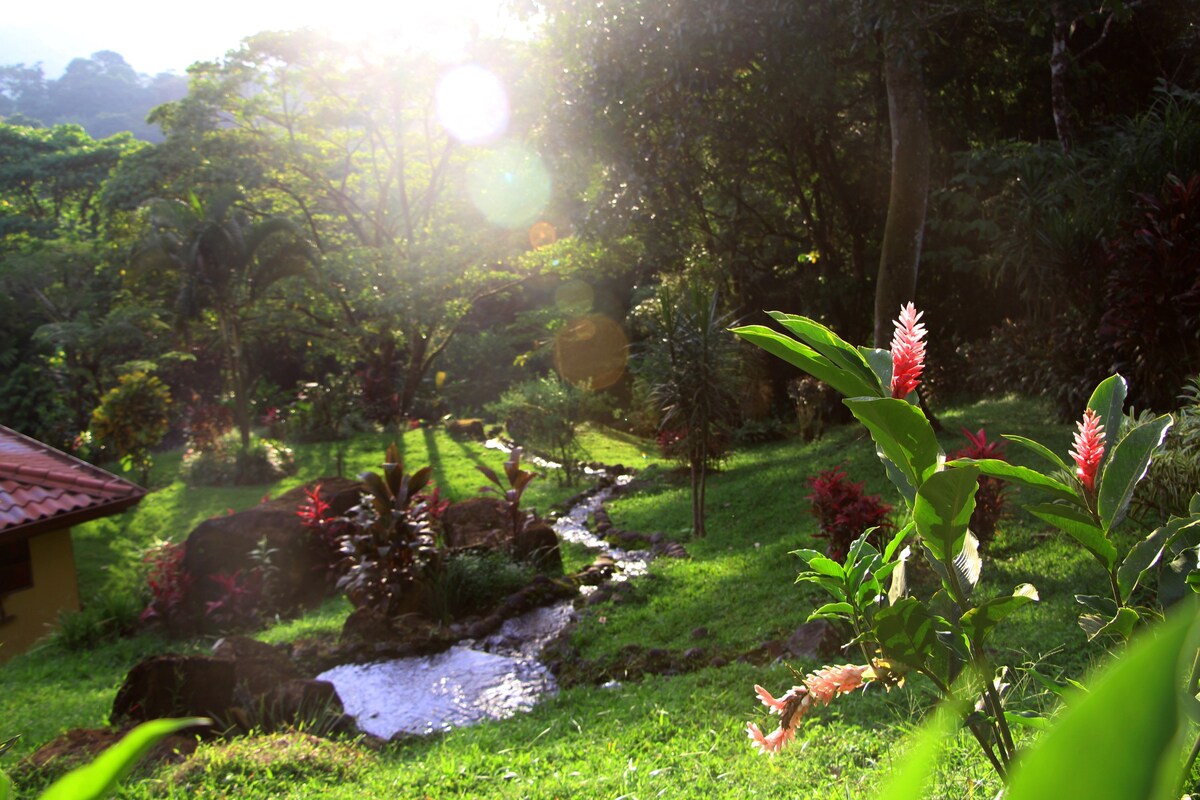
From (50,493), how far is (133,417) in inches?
300

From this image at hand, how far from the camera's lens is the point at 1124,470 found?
1244mm

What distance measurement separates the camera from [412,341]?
22.0 m

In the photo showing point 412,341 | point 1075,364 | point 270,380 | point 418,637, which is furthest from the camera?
point 270,380

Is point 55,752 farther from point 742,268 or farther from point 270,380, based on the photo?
point 270,380

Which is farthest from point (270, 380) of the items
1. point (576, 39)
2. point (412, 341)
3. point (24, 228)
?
→ point (576, 39)

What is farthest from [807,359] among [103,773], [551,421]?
[551,421]

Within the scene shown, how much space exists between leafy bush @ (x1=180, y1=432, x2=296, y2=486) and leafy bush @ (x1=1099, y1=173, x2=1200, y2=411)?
43.2ft

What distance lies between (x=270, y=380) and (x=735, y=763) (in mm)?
23743

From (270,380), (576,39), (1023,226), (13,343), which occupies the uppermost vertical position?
(576,39)

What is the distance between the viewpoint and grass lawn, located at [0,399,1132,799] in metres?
3.69

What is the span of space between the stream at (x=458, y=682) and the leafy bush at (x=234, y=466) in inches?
379

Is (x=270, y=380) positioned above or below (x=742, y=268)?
below

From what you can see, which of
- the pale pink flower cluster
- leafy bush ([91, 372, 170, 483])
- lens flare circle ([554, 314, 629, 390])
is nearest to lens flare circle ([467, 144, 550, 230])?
lens flare circle ([554, 314, 629, 390])

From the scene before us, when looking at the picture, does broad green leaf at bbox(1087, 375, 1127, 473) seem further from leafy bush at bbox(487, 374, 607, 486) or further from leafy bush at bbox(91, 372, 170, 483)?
leafy bush at bbox(91, 372, 170, 483)
